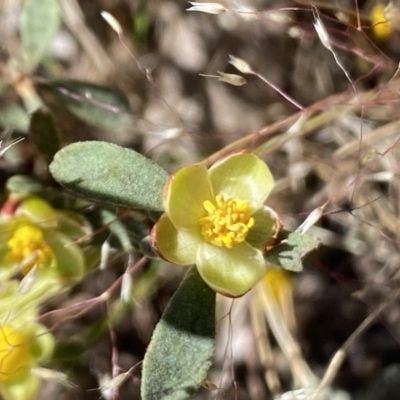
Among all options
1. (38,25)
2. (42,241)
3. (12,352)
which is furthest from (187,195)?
(38,25)

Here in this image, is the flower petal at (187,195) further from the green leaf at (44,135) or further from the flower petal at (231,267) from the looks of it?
the green leaf at (44,135)

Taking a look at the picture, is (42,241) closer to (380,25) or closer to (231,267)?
(231,267)

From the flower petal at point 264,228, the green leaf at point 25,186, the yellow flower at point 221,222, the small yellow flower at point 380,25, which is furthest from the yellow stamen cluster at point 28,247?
the small yellow flower at point 380,25

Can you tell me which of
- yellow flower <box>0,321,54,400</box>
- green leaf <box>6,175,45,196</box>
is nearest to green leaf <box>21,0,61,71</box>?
green leaf <box>6,175,45,196</box>

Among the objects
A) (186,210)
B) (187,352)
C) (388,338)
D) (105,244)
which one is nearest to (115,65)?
(105,244)

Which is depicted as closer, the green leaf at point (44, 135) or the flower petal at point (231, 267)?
the flower petal at point (231, 267)

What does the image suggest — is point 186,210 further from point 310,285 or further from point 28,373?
point 310,285
